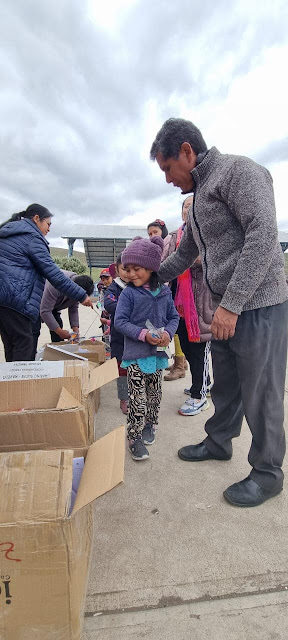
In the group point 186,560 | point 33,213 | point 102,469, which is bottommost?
point 186,560

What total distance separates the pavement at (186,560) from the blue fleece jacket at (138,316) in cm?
72

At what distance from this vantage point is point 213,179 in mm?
1528

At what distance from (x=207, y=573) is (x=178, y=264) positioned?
160 cm

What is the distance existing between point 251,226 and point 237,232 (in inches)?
5.9

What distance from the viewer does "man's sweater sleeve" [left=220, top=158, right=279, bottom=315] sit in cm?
136

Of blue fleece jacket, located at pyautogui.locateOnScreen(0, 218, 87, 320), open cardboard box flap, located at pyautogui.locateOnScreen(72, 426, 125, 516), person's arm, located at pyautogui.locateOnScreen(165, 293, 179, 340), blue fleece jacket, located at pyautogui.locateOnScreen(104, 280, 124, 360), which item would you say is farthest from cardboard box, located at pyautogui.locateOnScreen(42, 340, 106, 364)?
open cardboard box flap, located at pyautogui.locateOnScreen(72, 426, 125, 516)

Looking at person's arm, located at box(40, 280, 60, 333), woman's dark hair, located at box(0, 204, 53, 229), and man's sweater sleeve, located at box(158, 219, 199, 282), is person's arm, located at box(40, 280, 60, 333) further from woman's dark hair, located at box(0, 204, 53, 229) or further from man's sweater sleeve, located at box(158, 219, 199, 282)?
man's sweater sleeve, located at box(158, 219, 199, 282)

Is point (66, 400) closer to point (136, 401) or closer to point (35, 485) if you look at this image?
point (35, 485)

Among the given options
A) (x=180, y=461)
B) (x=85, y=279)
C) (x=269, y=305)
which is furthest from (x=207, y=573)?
(x=85, y=279)

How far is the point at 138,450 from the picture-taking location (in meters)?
2.10

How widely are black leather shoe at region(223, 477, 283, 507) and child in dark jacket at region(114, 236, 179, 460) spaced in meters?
0.60

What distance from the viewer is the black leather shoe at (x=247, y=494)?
64.6 inches

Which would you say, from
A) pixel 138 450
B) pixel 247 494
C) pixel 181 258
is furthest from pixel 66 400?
pixel 181 258

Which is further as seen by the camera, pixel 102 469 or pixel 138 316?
pixel 138 316
